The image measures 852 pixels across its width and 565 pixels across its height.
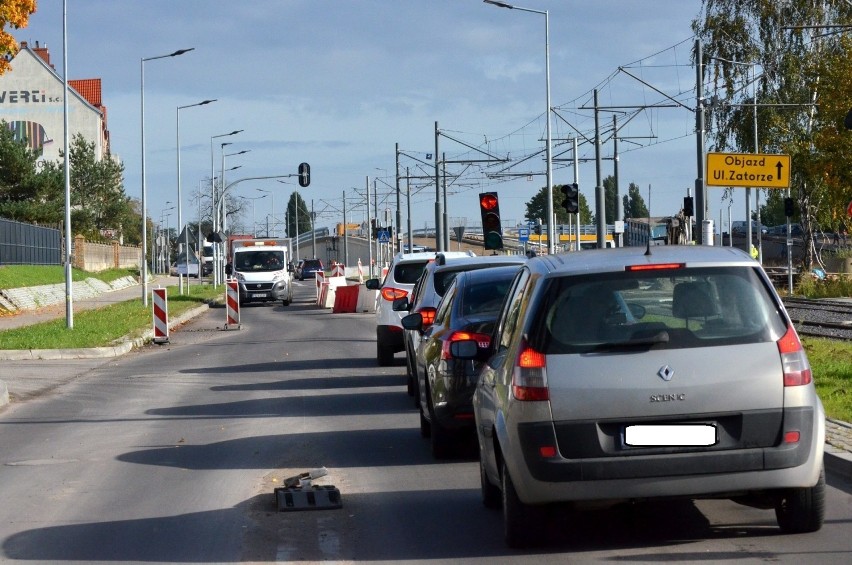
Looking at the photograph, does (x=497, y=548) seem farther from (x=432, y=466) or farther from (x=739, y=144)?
(x=739, y=144)

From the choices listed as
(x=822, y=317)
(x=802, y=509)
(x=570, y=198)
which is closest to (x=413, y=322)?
(x=802, y=509)

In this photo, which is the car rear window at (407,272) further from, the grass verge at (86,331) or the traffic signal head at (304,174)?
the traffic signal head at (304,174)

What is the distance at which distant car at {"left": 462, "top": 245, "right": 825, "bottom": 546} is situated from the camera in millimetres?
6379

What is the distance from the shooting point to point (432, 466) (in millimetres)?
9945

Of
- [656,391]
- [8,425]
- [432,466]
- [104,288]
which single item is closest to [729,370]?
[656,391]

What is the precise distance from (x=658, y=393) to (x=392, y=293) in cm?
1338

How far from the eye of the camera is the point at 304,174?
56.6m

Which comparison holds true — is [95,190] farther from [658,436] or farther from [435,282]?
[658,436]

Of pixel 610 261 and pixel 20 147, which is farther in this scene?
pixel 20 147

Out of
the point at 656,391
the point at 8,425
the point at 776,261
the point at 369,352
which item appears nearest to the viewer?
the point at 656,391

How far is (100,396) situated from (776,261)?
74.2 meters

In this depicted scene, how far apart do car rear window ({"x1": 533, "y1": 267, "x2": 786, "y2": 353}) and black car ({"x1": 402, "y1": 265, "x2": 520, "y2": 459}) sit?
272 centimetres

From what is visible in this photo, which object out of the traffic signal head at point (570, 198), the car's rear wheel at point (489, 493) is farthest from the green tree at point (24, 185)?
the car's rear wheel at point (489, 493)

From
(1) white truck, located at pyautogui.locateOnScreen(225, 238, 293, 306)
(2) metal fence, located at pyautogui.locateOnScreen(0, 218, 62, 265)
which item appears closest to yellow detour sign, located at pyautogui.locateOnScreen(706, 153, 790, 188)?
(1) white truck, located at pyautogui.locateOnScreen(225, 238, 293, 306)
